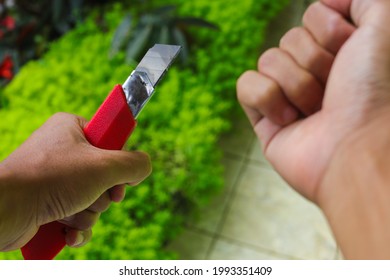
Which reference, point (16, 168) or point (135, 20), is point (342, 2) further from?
point (135, 20)

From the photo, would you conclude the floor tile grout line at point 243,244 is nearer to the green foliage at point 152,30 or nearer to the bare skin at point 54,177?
the green foliage at point 152,30

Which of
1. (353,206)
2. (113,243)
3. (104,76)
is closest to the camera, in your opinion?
(353,206)

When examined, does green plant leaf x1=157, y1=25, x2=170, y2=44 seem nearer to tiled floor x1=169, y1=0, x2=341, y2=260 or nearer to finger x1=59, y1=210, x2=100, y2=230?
tiled floor x1=169, y1=0, x2=341, y2=260

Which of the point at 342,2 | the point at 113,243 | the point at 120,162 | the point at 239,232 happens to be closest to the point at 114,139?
the point at 120,162

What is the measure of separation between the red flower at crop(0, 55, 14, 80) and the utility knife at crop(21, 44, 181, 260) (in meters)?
0.86

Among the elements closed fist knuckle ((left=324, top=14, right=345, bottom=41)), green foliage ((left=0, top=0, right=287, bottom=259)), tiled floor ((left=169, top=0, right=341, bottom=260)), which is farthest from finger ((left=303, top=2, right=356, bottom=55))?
tiled floor ((left=169, top=0, right=341, bottom=260))

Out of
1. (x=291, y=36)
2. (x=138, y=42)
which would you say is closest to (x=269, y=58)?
(x=291, y=36)

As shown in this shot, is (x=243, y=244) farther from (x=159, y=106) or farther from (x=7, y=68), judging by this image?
(x=7, y=68)

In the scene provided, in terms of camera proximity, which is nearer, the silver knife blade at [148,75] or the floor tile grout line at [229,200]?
the silver knife blade at [148,75]

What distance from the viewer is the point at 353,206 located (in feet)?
1.35

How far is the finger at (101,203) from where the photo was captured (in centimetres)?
49

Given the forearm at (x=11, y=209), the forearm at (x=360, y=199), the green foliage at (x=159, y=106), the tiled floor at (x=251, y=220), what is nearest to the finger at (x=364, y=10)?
the forearm at (x=360, y=199)

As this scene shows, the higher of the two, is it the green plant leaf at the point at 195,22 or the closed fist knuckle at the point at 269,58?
the closed fist knuckle at the point at 269,58
